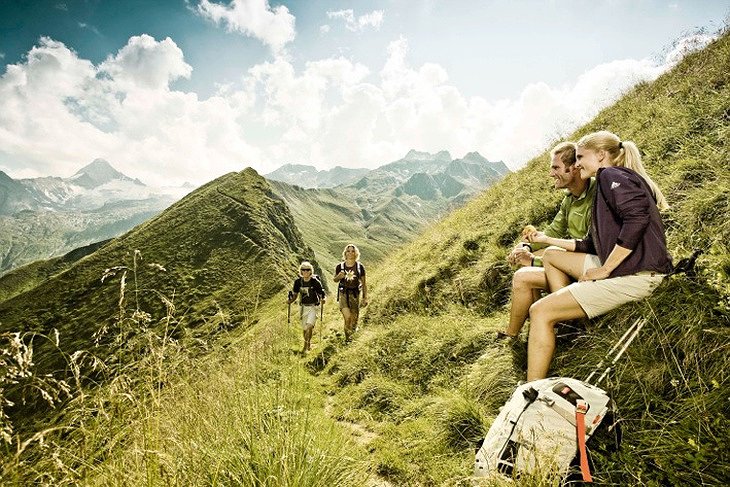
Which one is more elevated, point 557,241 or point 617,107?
point 617,107

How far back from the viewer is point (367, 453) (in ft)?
14.8

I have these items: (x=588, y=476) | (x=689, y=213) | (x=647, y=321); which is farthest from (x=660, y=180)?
(x=588, y=476)

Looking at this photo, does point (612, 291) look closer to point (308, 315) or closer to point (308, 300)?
point (308, 315)

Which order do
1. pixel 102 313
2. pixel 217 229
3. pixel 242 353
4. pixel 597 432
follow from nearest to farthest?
pixel 597 432
pixel 242 353
pixel 102 313
pixel 217 229

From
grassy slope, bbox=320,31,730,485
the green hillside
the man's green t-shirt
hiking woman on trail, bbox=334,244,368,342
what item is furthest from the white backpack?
hiking woman on trail, bbox=334,244,368,342

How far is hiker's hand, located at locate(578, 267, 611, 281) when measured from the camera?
3.84m

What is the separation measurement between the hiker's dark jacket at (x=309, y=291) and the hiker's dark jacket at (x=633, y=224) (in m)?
7.87

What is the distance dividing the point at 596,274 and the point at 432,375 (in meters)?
2.94

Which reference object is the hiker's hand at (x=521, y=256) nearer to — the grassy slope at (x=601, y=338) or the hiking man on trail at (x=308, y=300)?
the grassy slope at (x=601, y=338)

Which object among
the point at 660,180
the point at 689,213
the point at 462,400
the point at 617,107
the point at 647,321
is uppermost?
the point at 617,107

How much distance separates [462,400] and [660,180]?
490 cm

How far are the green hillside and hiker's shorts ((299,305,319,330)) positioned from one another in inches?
25.7

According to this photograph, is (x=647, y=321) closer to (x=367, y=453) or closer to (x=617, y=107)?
(x=367, y=453)

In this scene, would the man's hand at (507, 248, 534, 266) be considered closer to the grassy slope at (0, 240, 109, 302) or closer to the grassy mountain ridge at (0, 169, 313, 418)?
the grassy mountain ridge at (0, 169, 313, 418)
